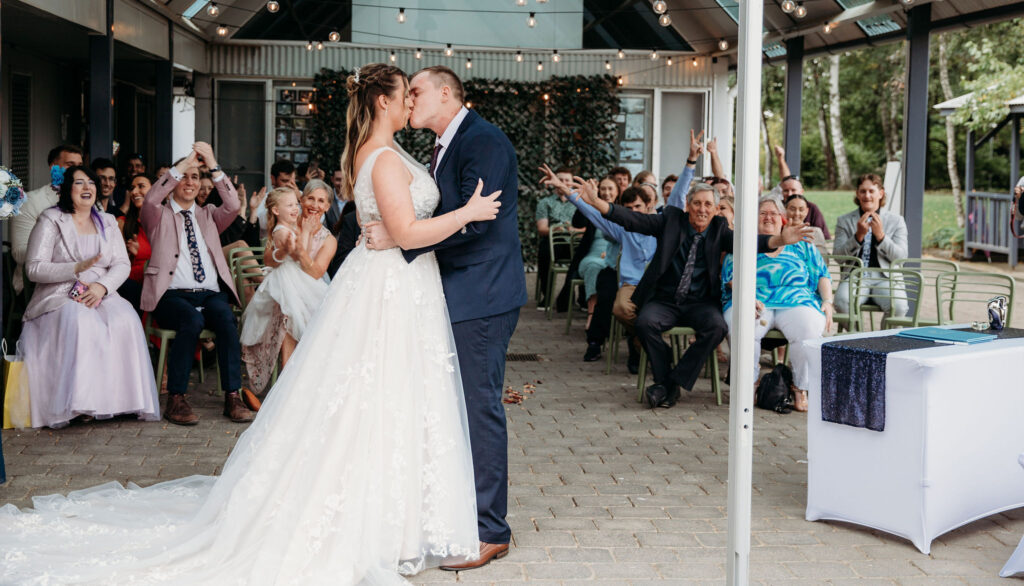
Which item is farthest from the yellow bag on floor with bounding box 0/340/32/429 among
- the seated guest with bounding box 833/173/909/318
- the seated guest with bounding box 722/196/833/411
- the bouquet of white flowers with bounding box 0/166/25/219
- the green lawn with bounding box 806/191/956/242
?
the green lawn with bounding box 806/191/956/242

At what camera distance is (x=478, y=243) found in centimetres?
414

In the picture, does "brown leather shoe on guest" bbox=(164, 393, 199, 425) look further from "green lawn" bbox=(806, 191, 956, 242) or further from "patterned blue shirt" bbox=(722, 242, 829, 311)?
"green lawn" bbox=(806, 191, 956, 242)

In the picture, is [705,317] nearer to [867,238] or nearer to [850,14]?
[867,238]

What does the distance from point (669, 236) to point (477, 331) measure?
3.42 metres

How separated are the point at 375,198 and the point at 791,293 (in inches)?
156

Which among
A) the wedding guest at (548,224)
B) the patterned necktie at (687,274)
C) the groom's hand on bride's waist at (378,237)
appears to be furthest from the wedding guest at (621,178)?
the groom's hand on bride's waist at (378,237)

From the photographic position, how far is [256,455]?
4141 mm

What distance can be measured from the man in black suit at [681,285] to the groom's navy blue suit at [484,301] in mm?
2938

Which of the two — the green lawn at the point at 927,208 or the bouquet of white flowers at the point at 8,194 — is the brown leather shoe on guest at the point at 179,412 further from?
the green lawn at the point at 927,208

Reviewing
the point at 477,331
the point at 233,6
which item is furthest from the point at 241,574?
the point at 233,6

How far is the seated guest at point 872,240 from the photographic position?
8195mm

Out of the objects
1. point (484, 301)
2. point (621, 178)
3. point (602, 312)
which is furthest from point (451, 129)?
point (621, 178)

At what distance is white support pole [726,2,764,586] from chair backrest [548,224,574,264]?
26.9 feet

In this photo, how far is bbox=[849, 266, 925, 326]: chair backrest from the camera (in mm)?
7641
